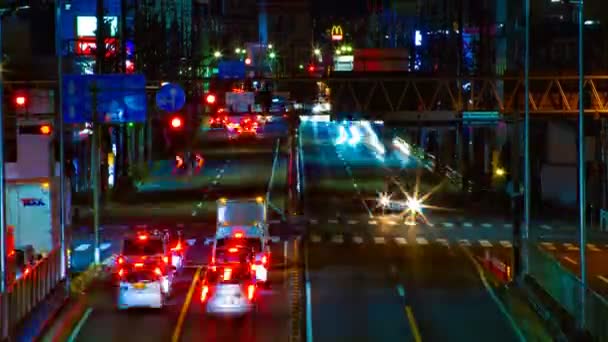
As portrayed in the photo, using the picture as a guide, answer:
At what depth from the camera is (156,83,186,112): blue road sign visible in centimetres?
4566

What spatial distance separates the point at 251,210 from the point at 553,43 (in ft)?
116

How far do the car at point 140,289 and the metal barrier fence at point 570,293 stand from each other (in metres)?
10.1

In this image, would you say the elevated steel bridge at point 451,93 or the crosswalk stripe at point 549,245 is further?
the elevated steel bridge at point 451,93

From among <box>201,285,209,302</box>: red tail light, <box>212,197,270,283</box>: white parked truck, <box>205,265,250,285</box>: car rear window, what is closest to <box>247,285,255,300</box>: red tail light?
<box>205,265,250,285</box>: car rear window

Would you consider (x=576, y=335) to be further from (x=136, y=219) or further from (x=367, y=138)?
(x=367, y=138)

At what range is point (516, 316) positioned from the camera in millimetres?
30359

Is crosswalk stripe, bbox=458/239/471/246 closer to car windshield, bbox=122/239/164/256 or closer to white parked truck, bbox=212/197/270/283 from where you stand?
white parked truck, bbox=212/197/270/283

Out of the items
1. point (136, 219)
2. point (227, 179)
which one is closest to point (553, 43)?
point (227, 179)

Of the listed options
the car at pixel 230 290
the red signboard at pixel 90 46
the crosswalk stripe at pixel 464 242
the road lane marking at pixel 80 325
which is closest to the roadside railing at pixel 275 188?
the crosswalk stripe at pixel 464 242

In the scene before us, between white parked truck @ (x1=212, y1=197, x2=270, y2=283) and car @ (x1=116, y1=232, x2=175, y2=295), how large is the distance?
1.44 m

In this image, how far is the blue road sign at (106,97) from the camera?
42.6 metres

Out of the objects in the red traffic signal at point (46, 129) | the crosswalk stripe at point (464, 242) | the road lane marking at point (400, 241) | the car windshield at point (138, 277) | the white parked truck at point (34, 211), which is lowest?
the crosswalk stripe at point (464, 242)

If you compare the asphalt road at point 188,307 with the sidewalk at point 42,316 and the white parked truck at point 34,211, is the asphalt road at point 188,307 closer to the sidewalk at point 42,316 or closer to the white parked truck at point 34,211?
→ the sidewalk at point 42,316

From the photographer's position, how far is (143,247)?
3334cm
